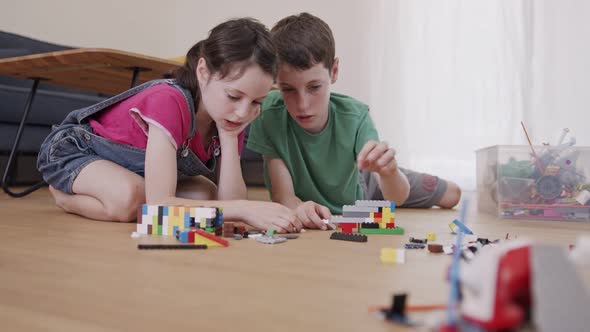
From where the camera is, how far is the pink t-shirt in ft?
4.11

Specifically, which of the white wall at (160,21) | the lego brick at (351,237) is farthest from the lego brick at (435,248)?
the white wall at (160,21)

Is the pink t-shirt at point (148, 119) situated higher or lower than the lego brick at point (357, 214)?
higher

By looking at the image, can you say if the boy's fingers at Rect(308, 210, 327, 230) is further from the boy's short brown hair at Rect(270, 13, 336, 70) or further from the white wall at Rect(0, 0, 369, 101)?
the white wall at Rect(0, 0, 369, 101)

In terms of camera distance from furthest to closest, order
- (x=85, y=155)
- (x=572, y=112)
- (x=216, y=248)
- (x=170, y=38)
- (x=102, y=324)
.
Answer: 1. (x=170, y=38)
2. (x=572, y=112)
3. (x=85, y=155)
4. (x=216, y=248)
5. (x=102, y=324)

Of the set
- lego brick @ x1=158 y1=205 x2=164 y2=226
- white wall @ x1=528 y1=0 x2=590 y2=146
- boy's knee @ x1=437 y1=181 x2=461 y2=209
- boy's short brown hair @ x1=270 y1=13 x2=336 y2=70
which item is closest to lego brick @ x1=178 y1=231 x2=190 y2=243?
lego brick @ x1=158 y1=205 x2=164 y2=226

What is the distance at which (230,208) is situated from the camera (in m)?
1.18

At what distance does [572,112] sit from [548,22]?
48 centimetres

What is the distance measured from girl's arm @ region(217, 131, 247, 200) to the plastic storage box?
74cm

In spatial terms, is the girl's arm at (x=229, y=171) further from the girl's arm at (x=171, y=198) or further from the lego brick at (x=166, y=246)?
the lego brick at (x=166, y=246)

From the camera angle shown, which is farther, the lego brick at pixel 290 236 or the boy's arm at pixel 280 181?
the boy's arm at pixel 280 181

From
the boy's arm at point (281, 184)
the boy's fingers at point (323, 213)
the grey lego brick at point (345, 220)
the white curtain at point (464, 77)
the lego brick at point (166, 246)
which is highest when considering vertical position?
the white curtain at point (464, 77)

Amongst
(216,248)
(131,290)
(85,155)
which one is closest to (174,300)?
(131,290)

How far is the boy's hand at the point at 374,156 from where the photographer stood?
1.17m

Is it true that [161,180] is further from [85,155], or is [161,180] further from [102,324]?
[102,324]
